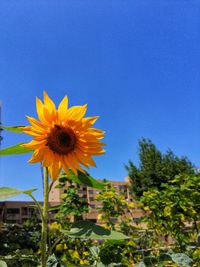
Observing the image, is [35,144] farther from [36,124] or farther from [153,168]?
A: [153,168]

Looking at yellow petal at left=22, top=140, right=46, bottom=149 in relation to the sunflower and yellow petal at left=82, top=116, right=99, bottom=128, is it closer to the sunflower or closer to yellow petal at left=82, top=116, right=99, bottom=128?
the sunflower

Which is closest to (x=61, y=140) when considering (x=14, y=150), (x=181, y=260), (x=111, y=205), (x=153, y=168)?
(x=14, y=150)

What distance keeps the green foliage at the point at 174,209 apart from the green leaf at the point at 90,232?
2646 mm

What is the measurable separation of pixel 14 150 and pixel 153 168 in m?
19.7

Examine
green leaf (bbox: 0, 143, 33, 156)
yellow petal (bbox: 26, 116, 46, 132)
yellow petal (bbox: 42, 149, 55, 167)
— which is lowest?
yellow petal (bbox: 42, 149, 55, 167)

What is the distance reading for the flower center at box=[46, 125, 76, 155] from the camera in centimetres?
82

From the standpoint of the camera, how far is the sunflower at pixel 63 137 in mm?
778

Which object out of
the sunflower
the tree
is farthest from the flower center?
the tree

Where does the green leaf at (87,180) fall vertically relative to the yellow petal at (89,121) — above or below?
below

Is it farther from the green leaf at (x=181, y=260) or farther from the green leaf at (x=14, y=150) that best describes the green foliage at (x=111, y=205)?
the green leaf at (x=14, y=150)

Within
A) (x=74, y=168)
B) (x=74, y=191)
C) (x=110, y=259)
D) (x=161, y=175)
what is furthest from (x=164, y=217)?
(x=161, y=175)

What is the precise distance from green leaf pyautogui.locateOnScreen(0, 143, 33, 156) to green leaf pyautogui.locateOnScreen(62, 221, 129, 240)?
212 millimetres

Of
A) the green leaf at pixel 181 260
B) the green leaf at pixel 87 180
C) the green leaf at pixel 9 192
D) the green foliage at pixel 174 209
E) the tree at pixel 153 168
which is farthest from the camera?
the tree at pixel 153 168

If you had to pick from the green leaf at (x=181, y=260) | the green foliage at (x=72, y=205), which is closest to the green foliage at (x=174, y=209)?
the green foliage at (x=72, y=205)
